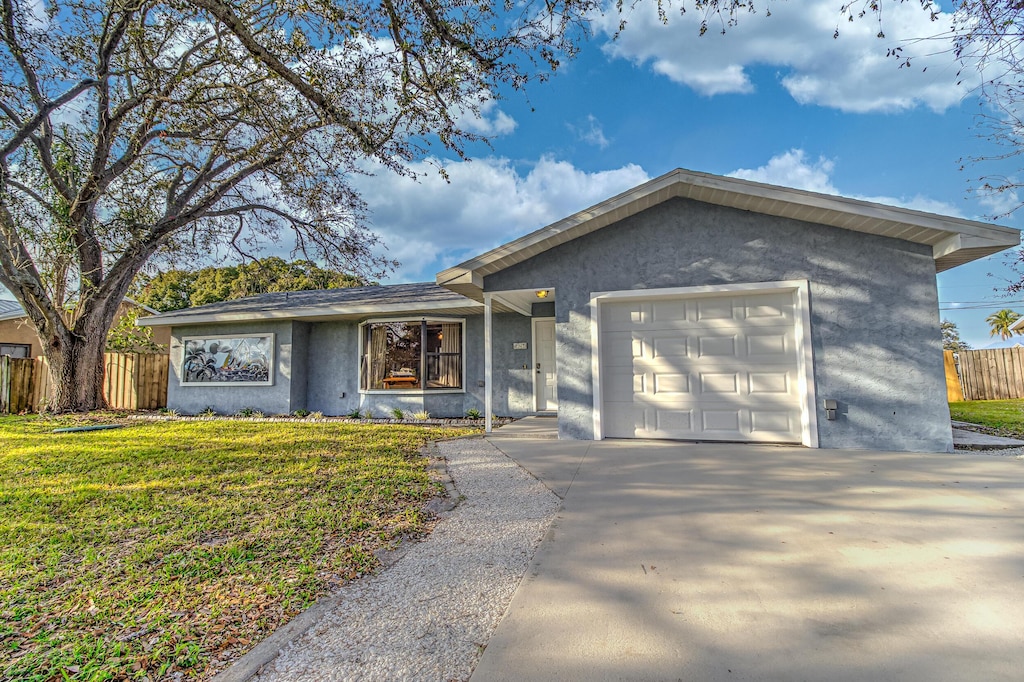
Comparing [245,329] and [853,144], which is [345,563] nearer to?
[245,329]

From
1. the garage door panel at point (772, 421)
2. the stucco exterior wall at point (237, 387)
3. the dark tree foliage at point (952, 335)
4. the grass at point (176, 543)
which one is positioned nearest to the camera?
the grass at point (176, 543)

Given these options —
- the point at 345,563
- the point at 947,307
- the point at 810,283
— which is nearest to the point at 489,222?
the point at 810,283

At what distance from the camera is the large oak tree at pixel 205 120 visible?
5902 millimetres

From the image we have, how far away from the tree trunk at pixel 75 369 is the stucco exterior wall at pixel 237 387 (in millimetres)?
1676

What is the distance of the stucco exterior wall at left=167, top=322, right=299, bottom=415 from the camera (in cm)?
1203

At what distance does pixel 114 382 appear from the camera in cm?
1445

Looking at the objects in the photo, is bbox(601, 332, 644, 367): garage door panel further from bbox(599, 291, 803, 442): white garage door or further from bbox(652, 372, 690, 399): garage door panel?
bbox(652, 372, 690, 399): garage door panel

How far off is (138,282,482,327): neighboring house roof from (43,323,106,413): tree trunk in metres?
→ 1.23

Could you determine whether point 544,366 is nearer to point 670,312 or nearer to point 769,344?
point 670,312

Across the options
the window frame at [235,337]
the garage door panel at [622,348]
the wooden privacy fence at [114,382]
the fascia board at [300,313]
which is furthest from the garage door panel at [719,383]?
the wooden privacy fence at [114,382]

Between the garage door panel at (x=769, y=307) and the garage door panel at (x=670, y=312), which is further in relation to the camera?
the garage door panel at (x=670, y=312)

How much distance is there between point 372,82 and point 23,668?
7.38 metres

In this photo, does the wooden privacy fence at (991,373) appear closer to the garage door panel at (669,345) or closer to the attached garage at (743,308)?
the attached garage at (743,308)

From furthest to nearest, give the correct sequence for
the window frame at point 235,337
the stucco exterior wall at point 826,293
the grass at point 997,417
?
the window frame at point 235,337, the grass at point 997,417, the stucco exterior wall at point 826,293
